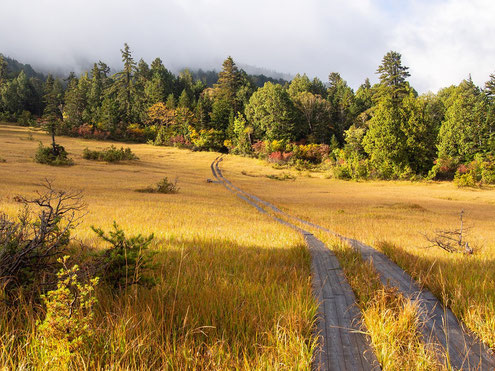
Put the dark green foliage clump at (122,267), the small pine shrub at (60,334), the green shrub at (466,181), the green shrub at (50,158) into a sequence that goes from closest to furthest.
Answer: the small pine shrub at (60,334) → the dark green foliage clump at (122,267) → the green shrub at (50,158) → the green shrub at (466,181)

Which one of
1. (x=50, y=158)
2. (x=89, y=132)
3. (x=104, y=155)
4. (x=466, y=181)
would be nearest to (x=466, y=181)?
(x=466, y=181)

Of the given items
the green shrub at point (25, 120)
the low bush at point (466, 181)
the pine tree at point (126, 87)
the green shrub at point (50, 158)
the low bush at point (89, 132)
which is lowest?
the green shrub at point (50, 158)

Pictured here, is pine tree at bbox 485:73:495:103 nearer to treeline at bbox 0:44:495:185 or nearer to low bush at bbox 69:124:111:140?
treeline at bbox 0:44:495:185

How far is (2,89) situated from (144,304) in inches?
4554

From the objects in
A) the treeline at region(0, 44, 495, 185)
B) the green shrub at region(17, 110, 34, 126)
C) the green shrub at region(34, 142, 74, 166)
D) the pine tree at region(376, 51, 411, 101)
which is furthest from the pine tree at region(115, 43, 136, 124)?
the pine tree at region(376, 51, 411, 101)

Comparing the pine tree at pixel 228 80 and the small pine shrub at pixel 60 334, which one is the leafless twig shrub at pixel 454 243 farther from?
the pine tree at pixel 228 80

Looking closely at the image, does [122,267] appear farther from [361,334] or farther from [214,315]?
[361,334]

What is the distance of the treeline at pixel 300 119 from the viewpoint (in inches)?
1852

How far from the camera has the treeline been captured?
47.0m

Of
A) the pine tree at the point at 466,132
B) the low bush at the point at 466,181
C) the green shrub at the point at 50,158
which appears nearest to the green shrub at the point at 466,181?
the low bush at the point at 466,181

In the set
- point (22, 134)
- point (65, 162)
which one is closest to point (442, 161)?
point (65, 162)

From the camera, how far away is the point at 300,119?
245 feet

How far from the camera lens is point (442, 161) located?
150ft

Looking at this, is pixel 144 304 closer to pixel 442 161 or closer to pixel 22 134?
pixel 442 161
